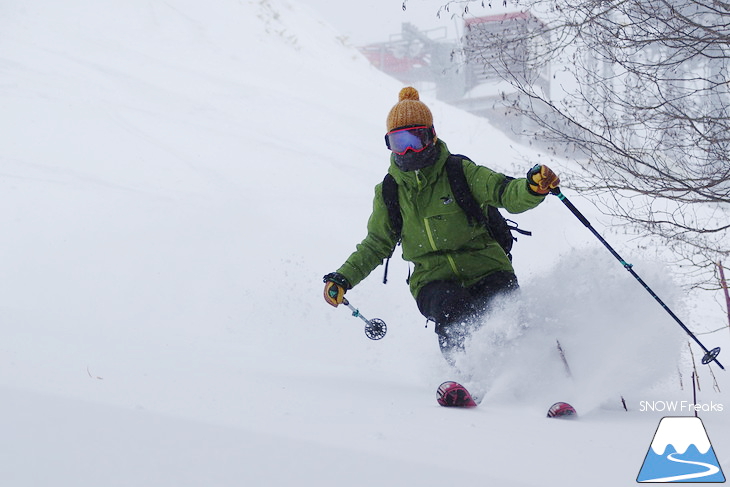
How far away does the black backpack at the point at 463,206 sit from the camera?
4.09 m

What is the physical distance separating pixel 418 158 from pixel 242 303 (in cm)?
276

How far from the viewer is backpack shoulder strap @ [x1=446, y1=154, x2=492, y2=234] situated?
4.08 m

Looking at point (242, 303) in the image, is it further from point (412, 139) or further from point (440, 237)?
point (412, 139)

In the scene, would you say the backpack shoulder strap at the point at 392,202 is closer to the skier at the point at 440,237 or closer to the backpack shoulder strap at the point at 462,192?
the skier at the point at 440,237

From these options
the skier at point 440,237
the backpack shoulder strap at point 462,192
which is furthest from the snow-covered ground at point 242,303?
the backpack shoulder strap at point 462,192

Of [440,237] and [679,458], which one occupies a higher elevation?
[679,458]

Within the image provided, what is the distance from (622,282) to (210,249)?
433 centimetres

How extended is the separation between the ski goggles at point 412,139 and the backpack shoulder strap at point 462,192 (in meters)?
0.20

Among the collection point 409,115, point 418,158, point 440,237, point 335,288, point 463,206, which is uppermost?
point 409,115

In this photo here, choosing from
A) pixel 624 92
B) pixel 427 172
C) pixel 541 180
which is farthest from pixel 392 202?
pixel 624 92

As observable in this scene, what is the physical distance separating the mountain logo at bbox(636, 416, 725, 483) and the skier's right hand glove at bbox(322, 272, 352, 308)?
6.78ft

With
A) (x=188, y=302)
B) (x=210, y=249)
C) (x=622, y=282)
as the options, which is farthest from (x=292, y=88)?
(x=622, y=282)

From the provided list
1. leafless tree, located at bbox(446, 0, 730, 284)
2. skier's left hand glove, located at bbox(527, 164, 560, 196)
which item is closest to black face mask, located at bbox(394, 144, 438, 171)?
skier's left hand glove, located at bbox(527, 164, 560, 196)

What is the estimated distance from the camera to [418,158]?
13.4 feet
